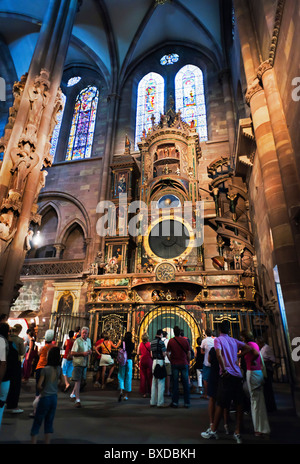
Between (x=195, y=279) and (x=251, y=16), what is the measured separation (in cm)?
950

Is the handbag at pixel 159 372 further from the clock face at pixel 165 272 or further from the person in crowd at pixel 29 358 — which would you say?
the clock face at pixel 165 272

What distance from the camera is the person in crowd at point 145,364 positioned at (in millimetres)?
6637

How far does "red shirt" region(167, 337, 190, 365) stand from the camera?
213 inches

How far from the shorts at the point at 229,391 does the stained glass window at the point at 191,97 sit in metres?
15.7

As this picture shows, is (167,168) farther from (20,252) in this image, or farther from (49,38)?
(20,252)

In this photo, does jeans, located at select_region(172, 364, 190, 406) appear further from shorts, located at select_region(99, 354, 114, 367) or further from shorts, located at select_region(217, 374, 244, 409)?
shorts, located at select_region(99, 354, 114, 367)

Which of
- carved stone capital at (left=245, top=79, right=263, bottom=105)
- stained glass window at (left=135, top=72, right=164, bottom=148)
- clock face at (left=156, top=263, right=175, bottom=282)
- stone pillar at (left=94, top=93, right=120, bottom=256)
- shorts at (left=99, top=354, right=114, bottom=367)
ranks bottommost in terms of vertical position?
shorts at (left=99, top=354, right=114, bottom=367)

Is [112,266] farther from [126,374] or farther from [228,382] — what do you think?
[228,382]

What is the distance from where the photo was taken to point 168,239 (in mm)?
13117

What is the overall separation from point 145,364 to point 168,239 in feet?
23.1

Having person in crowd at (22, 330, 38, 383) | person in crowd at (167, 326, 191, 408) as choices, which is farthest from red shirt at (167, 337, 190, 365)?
person in crowd at (22, 330, 38, 383)

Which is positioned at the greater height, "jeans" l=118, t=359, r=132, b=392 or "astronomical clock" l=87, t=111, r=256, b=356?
"astronomical clock" l=87, t=111, r=256, b=356

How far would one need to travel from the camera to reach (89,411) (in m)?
4.86

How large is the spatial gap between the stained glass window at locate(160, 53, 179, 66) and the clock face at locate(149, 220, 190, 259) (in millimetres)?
13950
